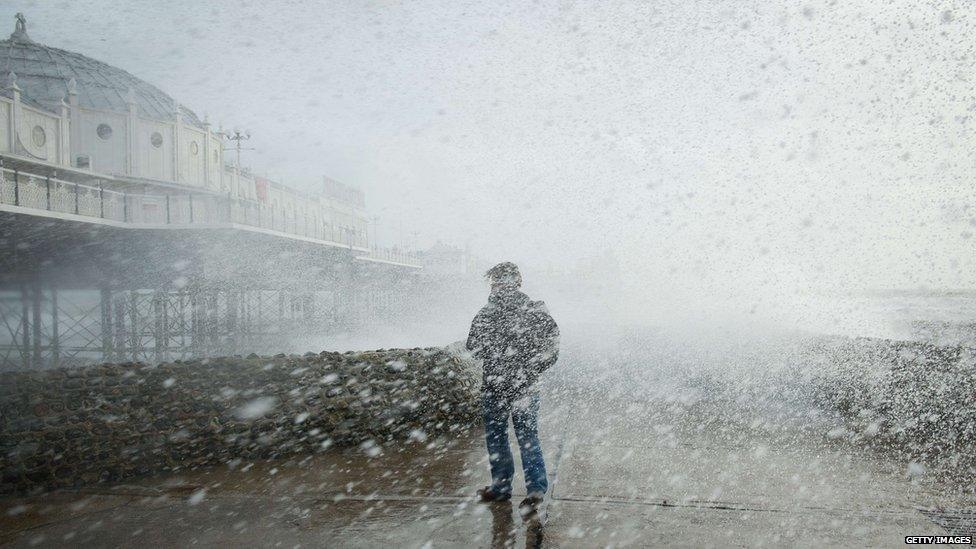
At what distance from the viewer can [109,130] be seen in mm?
42562

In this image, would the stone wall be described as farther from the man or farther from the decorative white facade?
the decorative white facade

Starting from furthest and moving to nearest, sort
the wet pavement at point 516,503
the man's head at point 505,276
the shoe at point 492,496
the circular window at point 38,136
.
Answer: the circular window at point 38,136 → the man's head at point 505,276 → the shoe at point 492,496 → the wet pavement at point 516,503

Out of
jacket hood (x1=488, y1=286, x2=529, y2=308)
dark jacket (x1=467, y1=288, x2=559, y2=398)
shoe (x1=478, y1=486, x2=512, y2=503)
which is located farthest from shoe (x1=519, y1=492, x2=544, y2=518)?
jacket hood (x1=488, y1=286, x2=529, y2=308)

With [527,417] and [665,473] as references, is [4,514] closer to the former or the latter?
[527,417]

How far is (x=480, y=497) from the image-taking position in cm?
452

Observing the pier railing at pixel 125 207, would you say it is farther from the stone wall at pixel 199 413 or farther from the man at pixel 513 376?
the man at pixel 513 376

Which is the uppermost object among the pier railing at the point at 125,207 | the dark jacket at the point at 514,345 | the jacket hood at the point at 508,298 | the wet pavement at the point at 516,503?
the pier railing at the point at 125,207

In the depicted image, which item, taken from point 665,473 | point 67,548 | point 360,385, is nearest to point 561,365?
point 360,385

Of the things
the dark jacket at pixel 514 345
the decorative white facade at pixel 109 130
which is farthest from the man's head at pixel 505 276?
the decorative white facade at pixel 109 130

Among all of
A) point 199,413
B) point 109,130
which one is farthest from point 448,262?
point 199,413

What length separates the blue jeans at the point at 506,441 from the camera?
441 cm

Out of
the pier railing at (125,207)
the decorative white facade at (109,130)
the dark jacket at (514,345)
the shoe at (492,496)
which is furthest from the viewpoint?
the decorative white facade at (109,130)

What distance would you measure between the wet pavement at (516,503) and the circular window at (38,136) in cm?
3941

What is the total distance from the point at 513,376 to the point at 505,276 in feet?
2.43
